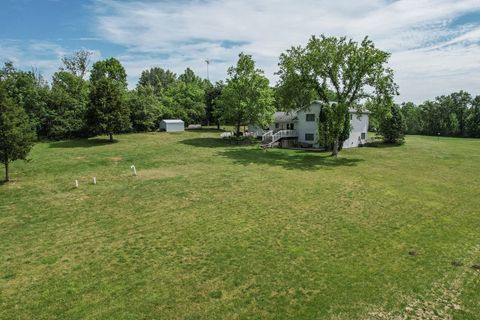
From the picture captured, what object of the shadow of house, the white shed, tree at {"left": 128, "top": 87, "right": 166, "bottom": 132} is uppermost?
tree at {"left": 128, "top": 87, "right": 166, "bottom": 132}

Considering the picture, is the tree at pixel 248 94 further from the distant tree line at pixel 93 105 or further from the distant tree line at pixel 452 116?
the distant tree line at pixel 452 116

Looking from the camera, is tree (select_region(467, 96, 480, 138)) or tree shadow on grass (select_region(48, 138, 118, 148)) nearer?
tree shadow on grass (select_region(48, 138, 118, 148))

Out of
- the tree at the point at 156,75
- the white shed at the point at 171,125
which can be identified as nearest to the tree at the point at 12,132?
the white shed at the point at 171,125

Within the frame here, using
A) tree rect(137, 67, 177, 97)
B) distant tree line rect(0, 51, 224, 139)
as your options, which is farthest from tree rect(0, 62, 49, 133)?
tree rect(137, 67, 177, 97)

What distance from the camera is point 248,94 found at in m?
47.5

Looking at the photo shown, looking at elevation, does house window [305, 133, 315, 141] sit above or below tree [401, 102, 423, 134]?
below

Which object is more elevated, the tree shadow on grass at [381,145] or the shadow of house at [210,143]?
the shadow of house at [210,143]

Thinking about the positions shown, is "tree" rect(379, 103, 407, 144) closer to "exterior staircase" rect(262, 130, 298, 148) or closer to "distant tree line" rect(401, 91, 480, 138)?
"exterior staircase" rect(262, 130, 298, 148)

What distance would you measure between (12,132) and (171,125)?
37.0 meters

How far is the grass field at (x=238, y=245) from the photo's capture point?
9484mm

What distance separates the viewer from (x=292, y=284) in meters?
10.5

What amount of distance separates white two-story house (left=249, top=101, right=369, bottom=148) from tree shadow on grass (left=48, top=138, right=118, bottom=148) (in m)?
24.3

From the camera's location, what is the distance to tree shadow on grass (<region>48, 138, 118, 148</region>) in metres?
41.5

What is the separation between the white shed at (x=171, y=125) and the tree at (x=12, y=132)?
34.7 meters
